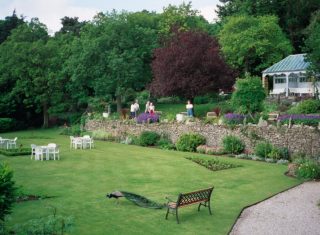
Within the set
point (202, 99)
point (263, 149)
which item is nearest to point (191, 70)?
point (202, 99)

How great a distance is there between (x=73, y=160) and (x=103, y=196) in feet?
27.2

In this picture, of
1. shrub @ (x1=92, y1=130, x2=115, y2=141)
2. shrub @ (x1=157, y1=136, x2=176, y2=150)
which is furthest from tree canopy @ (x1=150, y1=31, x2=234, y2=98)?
shrub @ (x1=92, y1=130, x2=115, y2=141)

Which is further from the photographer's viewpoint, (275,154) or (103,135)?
(103,135)

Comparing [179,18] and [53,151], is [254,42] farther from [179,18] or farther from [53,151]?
[53,151]

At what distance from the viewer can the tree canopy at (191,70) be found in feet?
110

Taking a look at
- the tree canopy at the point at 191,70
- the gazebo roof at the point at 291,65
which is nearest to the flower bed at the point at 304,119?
the tree canopy at the point at 191,70

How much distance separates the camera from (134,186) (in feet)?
53.8

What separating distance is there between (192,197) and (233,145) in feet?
45.6

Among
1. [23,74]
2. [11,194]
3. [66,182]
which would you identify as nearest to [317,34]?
[66,182]

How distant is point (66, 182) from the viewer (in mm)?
16797

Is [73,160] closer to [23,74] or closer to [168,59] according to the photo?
[168,59]

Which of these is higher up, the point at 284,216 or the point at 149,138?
the point at 149,138

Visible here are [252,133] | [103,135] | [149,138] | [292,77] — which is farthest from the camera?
[292,77]

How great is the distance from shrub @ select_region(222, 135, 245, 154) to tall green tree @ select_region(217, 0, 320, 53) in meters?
32.0
